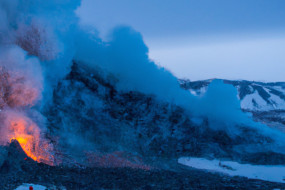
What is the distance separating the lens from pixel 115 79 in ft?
44.2

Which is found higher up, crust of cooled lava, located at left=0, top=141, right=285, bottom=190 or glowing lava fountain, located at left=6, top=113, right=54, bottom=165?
glowing lava fountain, located at left=6, top=113, right=54, bottom=165

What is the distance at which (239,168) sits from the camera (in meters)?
11.1

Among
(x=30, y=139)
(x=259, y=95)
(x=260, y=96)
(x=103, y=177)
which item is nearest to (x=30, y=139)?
(x=30, y=139)

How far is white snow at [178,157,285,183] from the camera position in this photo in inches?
404

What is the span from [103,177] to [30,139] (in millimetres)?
3201

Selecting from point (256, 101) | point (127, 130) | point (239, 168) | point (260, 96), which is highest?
point (260, 96)

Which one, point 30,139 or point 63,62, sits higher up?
point 63,62

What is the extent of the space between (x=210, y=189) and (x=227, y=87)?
8.84 meters

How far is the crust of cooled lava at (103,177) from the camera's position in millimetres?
7480

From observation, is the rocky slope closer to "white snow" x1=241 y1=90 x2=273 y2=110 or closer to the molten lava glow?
the molten lava glow

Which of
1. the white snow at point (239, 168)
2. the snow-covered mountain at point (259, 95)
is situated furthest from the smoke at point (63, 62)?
the snow-covered mountain at point (259, 95)

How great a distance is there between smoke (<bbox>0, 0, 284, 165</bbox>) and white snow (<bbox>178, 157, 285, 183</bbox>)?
9.00ft

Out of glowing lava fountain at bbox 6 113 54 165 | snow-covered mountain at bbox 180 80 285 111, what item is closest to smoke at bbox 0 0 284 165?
glowing lava fountain at bbox 6 113 54 165

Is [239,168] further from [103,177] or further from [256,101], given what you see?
[256,101]
